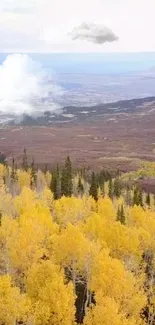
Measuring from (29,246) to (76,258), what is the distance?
5.84 meters

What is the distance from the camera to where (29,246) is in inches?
2562

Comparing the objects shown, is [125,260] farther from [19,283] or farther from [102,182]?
[102,182]

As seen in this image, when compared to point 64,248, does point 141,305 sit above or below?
below

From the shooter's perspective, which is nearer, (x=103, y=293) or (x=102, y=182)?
(x=103, y=293)

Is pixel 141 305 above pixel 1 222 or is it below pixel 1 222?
below

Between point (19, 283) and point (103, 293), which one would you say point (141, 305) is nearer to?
point (103, 293)

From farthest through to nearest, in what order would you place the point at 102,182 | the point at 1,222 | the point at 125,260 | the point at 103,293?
the point at 102,182
the point at 1,222
the point at 125,260
the point at 103,293

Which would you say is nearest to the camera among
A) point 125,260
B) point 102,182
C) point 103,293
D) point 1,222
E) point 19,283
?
point 103,293

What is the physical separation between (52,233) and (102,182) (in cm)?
7394

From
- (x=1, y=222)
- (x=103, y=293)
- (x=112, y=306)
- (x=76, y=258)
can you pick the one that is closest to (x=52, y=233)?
(x=1, y=222)

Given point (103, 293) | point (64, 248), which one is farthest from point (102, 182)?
point (103, 293)

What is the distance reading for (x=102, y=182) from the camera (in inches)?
5925

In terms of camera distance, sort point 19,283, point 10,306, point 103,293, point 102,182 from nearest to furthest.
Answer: point 10,306, point 103,293, point 19,283, point 102,182

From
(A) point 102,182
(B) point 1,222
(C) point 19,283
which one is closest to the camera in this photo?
(C) point 19,283
